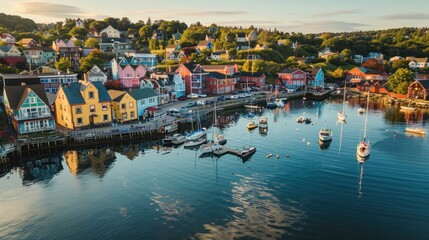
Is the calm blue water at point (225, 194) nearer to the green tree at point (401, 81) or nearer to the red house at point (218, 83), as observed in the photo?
the red house at point (218, 83)

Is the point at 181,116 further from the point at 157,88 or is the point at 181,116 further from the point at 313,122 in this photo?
the point at 313,122

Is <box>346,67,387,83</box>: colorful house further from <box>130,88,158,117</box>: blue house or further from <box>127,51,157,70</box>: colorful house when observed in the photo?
<box>130,88,158,117</box>: blue house

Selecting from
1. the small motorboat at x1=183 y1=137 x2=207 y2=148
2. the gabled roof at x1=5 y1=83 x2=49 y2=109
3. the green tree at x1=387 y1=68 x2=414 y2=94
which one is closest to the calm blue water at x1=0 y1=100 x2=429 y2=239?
the small motorboat at x1=183 y1=137 x2=207 y2=148

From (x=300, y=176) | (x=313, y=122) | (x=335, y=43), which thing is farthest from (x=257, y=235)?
(x=335, y=43)

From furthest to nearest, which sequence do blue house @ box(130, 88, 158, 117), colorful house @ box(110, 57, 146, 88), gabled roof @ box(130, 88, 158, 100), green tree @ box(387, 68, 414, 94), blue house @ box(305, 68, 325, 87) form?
blue house @ box(305, 68, 325, 87) → green tree @ box(387, 68, 414, 94) → colorful house @ box(110, 57, 146, 88) → blue house @ box(130, 88, 158, 117) → gabled roof @ box(130, 88, 158, 100)

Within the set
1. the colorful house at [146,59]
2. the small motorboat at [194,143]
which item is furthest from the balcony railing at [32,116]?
the colorful house at [146,59]

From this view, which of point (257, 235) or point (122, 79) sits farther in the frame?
point (122, 79)

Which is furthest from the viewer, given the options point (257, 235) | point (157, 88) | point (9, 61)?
point (9, 61)

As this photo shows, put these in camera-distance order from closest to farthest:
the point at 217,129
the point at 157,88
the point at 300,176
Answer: the point at 300,176, the point at 217,129, the point at 157,88
